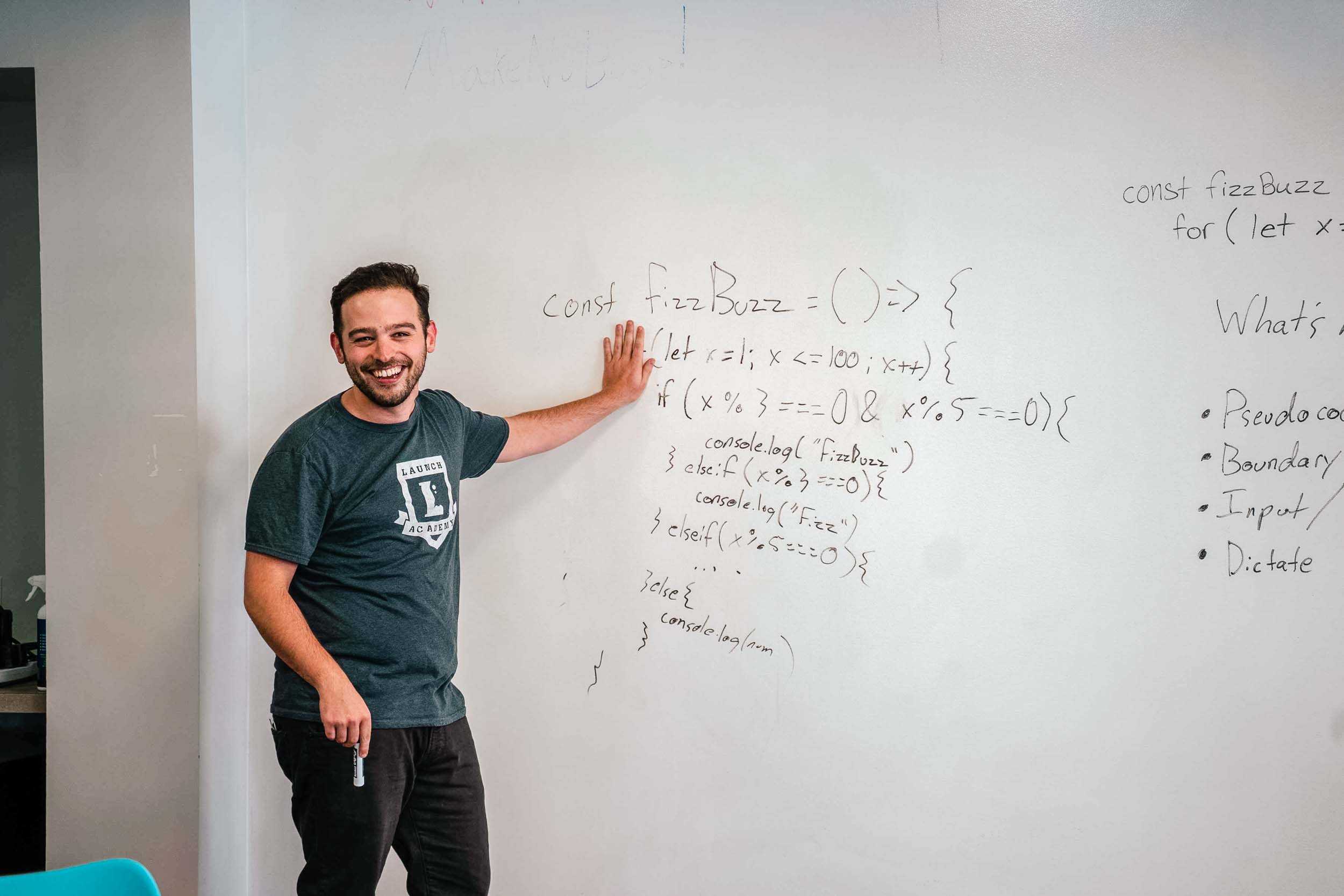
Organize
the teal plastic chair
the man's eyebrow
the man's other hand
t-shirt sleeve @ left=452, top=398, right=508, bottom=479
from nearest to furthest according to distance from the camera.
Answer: the teal plastic chair, the man's other hand, the man's eyebrow, t-shirt sleeve @ left=452, top=398, right=508, bottom=479

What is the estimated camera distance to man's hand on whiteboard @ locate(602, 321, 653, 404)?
177 centimetres

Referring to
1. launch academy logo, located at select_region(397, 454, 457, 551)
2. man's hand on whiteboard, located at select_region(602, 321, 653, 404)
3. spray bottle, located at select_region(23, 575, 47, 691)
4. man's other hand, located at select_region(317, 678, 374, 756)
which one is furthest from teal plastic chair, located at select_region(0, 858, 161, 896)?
man's hand on whiteboard, located at select_region(602, 321, 653, 404)

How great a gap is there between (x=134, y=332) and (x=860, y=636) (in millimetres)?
1777

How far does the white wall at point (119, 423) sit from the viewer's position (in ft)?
6.01

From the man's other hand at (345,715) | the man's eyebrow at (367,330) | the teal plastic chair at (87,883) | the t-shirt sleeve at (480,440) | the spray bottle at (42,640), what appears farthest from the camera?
the spray bottle at (42,640)

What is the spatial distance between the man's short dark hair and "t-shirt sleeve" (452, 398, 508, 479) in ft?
0.68

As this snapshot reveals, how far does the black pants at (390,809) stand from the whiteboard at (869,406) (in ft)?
0.93

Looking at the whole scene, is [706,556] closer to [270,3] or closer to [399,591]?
[399,591]

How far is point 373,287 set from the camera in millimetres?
1521

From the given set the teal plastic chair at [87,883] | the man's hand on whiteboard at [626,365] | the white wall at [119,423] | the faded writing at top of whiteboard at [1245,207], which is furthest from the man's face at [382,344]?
the faded writing at top of whiteboard at [1245,207]

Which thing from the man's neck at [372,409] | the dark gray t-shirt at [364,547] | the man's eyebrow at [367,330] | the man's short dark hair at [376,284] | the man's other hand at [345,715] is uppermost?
the man's short dark hair at [376,284]

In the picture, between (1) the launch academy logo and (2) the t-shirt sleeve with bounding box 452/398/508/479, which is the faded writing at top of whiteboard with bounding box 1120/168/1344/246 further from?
(1) the launch academy logo

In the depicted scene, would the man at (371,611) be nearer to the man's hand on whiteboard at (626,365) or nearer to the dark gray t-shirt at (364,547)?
the dark gray t-shirt at (364,547)

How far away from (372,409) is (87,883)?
819 millimetres
